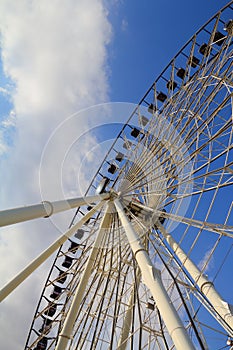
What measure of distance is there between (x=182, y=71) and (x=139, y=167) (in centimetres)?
580

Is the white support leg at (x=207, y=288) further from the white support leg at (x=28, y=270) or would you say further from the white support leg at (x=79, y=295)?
the white support leg at (x=28, y=270)

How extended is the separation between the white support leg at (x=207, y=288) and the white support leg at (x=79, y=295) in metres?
2.91

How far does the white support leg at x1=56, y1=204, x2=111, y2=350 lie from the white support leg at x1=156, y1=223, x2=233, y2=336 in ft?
9.54

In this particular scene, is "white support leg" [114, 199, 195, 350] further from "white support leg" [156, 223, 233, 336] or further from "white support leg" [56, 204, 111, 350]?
"white support leg" [56, 204, 111, 350]

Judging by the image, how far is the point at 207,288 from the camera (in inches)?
404

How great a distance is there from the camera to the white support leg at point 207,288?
918 centimetres

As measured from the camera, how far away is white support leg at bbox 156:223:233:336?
9.18 metres

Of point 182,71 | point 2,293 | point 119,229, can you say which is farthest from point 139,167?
point 2,293

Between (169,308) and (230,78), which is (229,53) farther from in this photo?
(169,308)

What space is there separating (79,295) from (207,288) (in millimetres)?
4285

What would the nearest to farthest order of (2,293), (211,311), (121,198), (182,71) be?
1. (2,293)
2. (211,311)
3. (121,198)
4. (182,71)

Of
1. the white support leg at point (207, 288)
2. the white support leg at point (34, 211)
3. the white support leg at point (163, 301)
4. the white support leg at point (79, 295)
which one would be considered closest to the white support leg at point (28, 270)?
the white support leg at point (79, 295)

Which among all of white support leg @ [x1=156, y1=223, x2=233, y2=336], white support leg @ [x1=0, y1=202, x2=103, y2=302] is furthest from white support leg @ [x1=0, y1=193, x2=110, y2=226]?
white support leg @ [x1=156, y1=223, x2=233, y2=336]

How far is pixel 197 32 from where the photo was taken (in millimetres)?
14477
